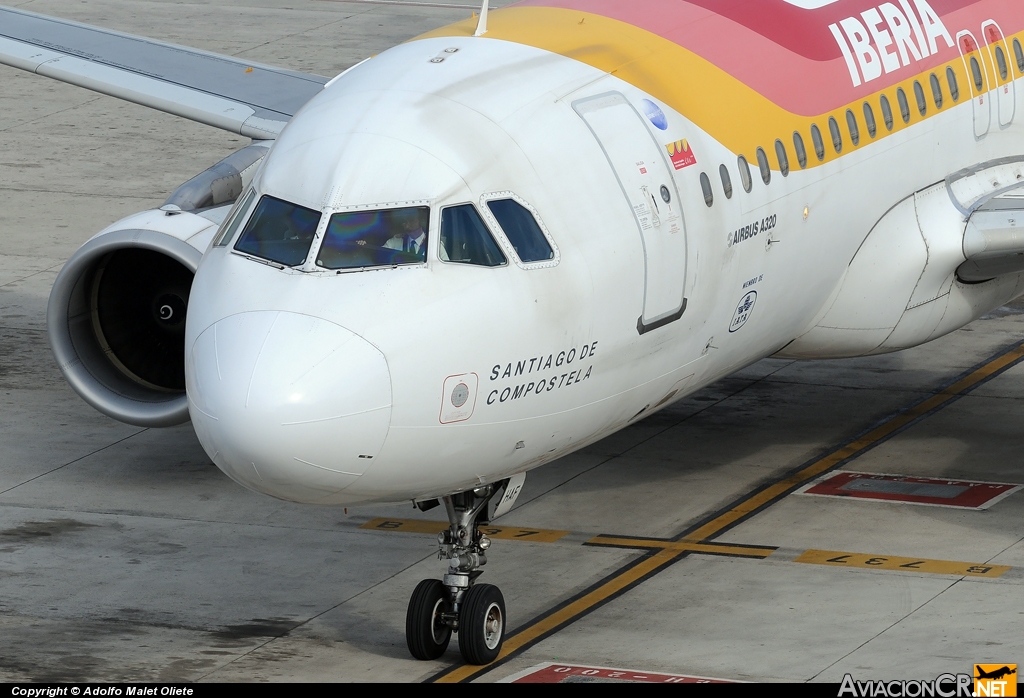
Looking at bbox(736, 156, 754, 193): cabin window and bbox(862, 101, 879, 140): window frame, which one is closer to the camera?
bbox(736, 156, 754, 193): cabin window

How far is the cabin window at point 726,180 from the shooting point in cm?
1398

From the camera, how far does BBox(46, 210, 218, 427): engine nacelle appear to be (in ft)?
56.3

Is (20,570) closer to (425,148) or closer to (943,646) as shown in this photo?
(425,148)

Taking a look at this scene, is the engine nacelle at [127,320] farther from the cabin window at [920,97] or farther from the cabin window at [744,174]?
the cabin window at [920,97]

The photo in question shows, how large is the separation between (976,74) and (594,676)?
738 centimetres

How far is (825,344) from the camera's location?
1619 cm

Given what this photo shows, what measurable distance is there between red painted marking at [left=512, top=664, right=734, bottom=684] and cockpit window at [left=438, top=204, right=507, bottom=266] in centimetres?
297

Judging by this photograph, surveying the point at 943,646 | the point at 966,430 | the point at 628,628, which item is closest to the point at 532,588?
the point at 628,628

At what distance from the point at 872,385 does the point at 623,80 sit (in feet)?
26.2

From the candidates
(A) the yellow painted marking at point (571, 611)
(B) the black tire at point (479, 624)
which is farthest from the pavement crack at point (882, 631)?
(B) the black tire at point (479, 624)

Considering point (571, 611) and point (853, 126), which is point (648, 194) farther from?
point (571, 611)

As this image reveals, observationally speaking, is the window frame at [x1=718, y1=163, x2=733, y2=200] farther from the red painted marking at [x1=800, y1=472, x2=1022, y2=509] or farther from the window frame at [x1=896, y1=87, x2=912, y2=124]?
the red painted marking at [x1=800, y1=472, x2=1022, y2=509]

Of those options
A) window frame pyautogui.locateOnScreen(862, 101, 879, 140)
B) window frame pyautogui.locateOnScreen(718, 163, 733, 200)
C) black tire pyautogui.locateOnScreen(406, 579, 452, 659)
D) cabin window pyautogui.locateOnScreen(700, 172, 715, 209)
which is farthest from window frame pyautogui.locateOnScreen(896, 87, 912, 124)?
black tire pyautogui.locateOnScreen(406, 579, 452, 659)

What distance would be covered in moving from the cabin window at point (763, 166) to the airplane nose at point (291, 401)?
435 cm
